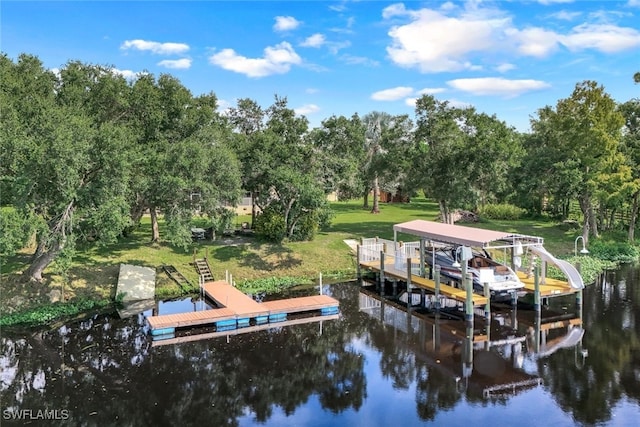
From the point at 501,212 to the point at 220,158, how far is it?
32006 mm

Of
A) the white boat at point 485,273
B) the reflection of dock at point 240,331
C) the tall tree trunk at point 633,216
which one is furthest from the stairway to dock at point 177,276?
the tall tree trunk at point 633,216

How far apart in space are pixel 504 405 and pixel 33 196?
19.3 m

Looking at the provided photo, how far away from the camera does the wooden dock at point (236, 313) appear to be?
20188 millimetres

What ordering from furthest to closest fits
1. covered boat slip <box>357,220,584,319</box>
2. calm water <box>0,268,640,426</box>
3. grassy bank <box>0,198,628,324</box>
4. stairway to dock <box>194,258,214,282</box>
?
stairway to dock <box>194,258,214,282</box> → grassy bank <box>0,198,628,324</box> → covered boat slip <box>357,220,584,319</box> → calm water <box>0,268,640,426</box>

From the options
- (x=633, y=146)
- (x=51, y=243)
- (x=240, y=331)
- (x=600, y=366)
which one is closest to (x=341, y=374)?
(x=240, y=331)

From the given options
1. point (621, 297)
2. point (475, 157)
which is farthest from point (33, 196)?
point (621, 297)

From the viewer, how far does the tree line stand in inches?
858

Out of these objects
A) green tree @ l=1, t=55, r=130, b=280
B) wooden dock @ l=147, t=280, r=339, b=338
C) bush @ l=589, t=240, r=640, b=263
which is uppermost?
green tree @ l=1, t=55, r=130, b=280

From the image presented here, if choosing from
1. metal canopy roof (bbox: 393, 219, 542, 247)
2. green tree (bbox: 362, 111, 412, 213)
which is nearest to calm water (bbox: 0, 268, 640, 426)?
metal canopy roof (bbox: 393, 219, 542, 247)

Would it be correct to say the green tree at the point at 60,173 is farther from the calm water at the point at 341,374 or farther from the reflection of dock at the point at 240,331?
the reflection of dock at the point at 240,331

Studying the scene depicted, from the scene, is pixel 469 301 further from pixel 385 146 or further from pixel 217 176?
pixel 385 146

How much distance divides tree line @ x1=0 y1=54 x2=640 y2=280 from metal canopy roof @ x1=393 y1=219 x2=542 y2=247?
554 centimetres

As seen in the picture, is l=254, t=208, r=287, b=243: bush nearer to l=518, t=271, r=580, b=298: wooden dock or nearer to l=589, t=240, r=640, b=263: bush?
l=518, t=271, r=580, b=298: wooden dock

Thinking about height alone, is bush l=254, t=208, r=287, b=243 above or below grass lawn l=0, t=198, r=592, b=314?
above
